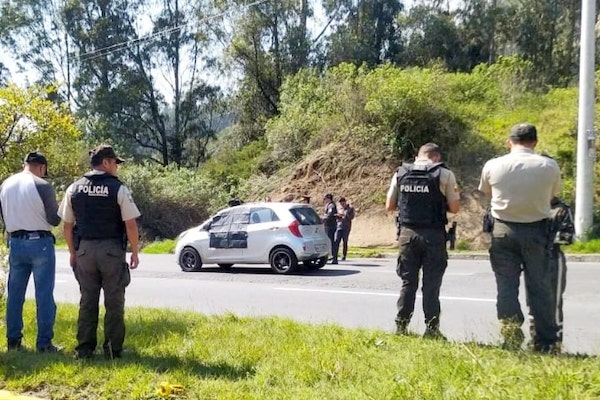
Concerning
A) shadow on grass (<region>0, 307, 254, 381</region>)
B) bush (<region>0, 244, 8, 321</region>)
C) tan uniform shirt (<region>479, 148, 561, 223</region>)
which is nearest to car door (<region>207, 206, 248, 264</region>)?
shadow on grass (<region>0, 307, 254, 381</region>)

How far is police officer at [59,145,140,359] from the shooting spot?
17.9ft

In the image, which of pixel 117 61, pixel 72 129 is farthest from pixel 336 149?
pixel 117 61

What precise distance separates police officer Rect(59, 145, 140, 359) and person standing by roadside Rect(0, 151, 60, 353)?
528 mm

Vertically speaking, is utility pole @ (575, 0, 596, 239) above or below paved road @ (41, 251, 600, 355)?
above

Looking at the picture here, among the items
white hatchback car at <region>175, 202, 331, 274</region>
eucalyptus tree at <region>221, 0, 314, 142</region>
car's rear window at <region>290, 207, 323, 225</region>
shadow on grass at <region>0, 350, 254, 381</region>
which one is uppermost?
eucalyptus tree at <region>221, 0, 314, 142</region>

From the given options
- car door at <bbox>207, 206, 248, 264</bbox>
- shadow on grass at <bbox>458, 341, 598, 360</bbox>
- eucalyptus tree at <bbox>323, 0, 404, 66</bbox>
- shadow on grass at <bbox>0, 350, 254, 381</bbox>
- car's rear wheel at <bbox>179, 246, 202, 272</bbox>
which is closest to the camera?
shadow on grass at <bbox>458, 341, 598, 360</bbox>

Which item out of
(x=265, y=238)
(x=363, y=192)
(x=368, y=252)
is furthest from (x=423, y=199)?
(x=363, y=192)

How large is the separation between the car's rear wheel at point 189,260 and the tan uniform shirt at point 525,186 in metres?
10.4

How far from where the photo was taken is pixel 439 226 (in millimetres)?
5754

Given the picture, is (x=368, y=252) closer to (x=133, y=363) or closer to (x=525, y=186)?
(x=525, y=186)

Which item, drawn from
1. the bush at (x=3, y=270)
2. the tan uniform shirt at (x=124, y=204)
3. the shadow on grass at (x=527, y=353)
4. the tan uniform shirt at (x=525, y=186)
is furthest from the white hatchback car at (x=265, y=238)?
the tan uniform shirt at (x=525, y=186)

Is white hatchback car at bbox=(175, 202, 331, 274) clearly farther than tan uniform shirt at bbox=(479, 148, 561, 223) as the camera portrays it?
Yes

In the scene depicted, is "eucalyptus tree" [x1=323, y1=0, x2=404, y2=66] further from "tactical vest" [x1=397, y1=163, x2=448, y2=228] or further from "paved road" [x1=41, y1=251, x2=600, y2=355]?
"tactical vest" [x1=397, y1=163, x2=448, y2=228]

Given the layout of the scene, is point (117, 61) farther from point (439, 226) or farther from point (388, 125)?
point (439, 226)
